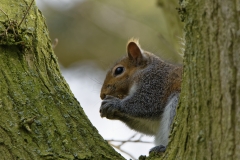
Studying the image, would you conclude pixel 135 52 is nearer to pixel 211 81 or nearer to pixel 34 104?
pixel 34 104

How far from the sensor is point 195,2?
80.0 inches

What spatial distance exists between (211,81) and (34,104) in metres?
1.18

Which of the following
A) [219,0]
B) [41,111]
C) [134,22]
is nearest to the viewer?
[219,0]

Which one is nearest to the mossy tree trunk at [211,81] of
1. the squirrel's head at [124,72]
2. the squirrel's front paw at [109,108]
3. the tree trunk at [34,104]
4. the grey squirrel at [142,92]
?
the tree trunk at [34,104]

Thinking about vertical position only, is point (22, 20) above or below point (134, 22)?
below

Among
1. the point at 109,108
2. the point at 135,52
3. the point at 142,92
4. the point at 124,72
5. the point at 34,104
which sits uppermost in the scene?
the point at 135,52

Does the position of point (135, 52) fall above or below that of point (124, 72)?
above

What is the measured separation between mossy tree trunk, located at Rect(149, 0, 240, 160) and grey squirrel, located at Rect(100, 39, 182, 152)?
133 cm

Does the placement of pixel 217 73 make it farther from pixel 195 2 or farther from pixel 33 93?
pixel 33 93

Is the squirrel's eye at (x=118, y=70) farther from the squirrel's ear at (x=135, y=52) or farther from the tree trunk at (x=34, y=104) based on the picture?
the tree trunk at (x=34, y=104)

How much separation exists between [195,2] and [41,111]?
3.88ft

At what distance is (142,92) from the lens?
3.86 metres

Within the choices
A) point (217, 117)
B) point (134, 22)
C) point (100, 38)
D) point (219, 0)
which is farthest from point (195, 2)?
point (100, 38)

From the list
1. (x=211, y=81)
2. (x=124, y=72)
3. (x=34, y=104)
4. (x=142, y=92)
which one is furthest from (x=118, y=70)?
(x=211, y=81)
